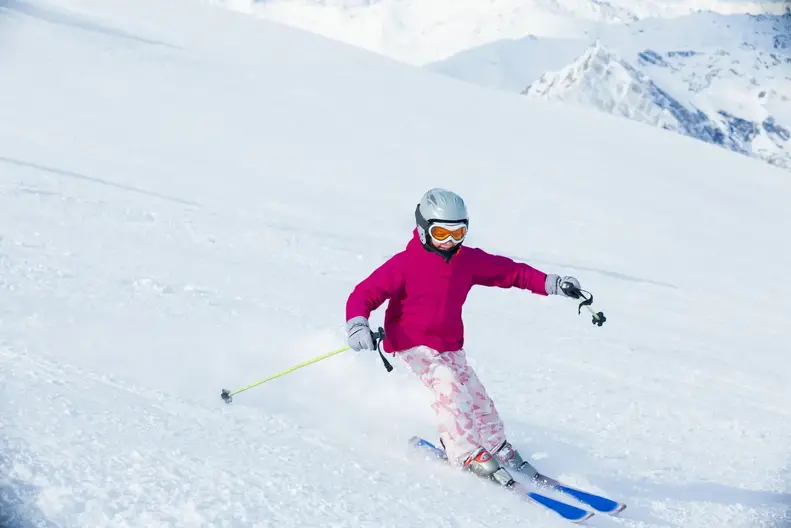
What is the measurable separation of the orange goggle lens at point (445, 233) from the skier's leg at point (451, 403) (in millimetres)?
680

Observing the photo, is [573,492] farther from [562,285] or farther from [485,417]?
[562,285]

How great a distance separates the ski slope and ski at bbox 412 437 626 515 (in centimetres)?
8

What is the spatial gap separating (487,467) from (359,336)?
1.02 metres

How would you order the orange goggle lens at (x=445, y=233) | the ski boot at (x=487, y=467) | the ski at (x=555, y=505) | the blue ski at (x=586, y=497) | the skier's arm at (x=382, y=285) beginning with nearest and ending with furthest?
the ski at (x=555, y=505) → the blue ski at (x=586, y=497) → the ski boot at (x=487, y=467) → the orange goggle lens at (x=445, y=233) → the skier's arm at (x=382, y=285)

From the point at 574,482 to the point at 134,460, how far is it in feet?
8.20

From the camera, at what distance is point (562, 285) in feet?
15.9

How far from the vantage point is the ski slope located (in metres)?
3.69

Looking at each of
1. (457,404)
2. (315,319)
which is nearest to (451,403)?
(457,404)

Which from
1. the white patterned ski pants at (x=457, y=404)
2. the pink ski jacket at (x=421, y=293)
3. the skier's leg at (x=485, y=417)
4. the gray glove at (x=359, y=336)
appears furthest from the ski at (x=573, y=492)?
the gray glove at (x=359, y=336)

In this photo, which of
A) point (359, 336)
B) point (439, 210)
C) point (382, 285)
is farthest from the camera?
point (382, 285)

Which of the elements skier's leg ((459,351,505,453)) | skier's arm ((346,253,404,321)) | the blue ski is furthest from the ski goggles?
the blue ski

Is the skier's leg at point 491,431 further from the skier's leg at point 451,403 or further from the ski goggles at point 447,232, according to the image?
the ski goggles at point 447,232

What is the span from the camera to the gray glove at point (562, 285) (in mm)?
4832

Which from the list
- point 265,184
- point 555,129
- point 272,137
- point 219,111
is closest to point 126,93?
point 219,111
